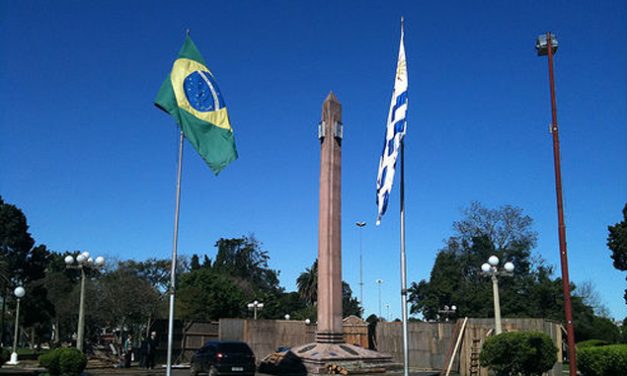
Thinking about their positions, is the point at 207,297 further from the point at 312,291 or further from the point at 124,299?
the point at 312,291

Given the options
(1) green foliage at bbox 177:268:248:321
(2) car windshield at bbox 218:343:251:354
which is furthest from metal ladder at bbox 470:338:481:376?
(1) green foliage at bbox 177:268:248:321

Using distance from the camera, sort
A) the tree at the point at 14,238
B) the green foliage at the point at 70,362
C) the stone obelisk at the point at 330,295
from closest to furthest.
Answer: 1. the green foliage at the point at 70,362
2. the stone obelisk at the point at 330,295
3. the tree at the point at 14,238

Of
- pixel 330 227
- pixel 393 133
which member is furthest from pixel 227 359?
pixel 393 133

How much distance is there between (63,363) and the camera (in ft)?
61.5

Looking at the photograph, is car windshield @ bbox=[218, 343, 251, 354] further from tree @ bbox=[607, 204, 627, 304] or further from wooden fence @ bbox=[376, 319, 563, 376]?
tree @ bbox=[607, 204, 627, 304]

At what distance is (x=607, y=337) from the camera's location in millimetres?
42375

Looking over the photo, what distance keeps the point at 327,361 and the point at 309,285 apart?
6716 cm

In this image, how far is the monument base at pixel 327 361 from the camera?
2298 centimetres

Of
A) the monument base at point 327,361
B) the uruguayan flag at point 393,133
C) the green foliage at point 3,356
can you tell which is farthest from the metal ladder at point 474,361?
the green foliage at point 3,356

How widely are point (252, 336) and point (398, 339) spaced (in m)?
7.59

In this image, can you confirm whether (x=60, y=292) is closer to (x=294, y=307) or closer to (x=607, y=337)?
(x=294, y=307)

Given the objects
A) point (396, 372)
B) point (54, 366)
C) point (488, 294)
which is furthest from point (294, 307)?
point (54, 366)

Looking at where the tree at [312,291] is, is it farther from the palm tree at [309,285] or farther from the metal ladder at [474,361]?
the metal ladder at [474,361]

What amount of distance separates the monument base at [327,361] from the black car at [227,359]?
2678mm
